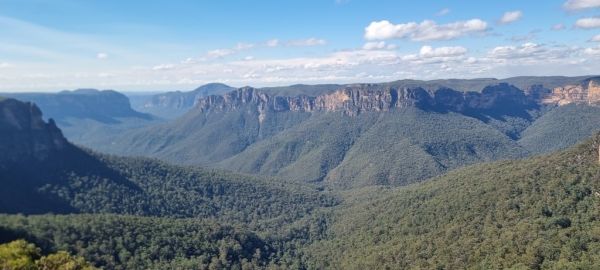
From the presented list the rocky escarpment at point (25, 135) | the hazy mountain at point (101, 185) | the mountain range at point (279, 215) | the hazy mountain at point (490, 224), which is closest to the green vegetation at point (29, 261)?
the mountain range at point (279, 215)

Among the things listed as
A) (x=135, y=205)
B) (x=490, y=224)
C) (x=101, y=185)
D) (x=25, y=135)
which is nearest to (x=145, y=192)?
(x=135, y=205)

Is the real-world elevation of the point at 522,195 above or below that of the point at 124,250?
above

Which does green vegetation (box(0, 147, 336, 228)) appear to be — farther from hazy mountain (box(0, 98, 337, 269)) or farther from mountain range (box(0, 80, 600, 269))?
mountain range (box(0, 80, 600, 269))

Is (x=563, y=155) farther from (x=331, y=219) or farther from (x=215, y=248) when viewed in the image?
(x=215, y=248)

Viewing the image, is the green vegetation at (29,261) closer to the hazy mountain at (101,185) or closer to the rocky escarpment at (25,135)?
the hazy mountain at (101,185)

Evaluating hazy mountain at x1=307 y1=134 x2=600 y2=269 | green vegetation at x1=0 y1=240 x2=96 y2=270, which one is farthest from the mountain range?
green vegetation at x1=0 y1=240 x2=96 y2=270

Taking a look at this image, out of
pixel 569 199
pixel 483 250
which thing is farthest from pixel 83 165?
pixel 569 199

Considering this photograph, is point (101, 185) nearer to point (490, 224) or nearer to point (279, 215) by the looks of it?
point (279, 215)
